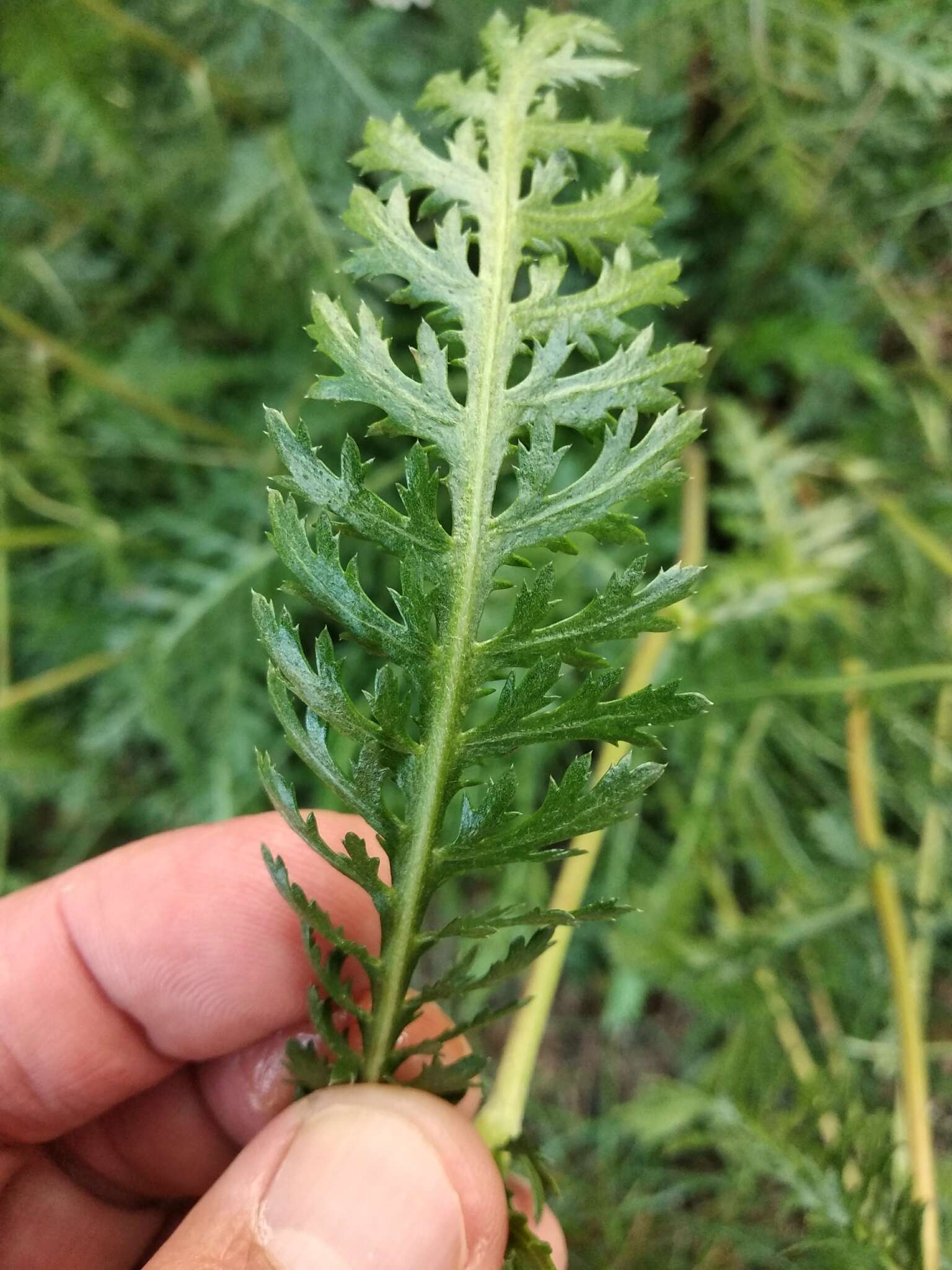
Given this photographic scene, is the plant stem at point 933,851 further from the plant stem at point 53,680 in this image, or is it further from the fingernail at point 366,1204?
the plant stem at point 53,680

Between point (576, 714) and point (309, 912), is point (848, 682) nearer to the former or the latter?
point (576, 714)

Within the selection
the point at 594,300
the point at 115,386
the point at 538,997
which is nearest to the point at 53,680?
the point at 115,386

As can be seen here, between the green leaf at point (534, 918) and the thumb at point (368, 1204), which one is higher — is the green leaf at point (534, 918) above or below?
above

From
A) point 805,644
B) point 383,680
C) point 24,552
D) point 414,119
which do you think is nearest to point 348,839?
point 383,680

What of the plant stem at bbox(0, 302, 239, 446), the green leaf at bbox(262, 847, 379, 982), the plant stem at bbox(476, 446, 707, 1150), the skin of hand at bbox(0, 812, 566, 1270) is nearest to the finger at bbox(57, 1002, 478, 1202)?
the skin of hand at bbox(0, 812, 566, 1270)

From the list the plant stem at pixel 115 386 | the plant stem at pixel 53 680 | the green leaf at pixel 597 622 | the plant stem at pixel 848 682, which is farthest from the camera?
the plant stem at pixel 53 680

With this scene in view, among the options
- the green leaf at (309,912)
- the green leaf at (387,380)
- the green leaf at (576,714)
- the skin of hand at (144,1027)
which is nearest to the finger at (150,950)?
the skin of hand at (144,1027)
